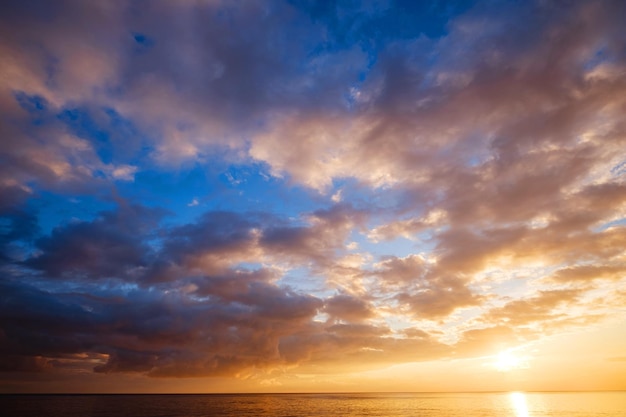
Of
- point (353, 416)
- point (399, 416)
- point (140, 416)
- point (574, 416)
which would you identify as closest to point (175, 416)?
point (140, 416)

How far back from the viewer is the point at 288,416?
151000 millimetres

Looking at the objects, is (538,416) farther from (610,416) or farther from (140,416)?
(140,416)

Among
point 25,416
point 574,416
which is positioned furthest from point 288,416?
point 574,416

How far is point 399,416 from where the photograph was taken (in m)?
156

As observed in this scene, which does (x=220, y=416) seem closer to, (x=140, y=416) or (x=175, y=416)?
(x=175, y=416)

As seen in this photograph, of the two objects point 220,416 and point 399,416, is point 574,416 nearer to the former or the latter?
point 399,416

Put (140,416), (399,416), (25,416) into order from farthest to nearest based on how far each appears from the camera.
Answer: (399,416)
(140,416)
(25,416)

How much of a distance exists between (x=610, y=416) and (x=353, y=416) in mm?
106817

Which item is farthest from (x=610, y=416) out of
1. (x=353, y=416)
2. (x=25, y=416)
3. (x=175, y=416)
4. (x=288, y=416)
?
(x=25, y=416)

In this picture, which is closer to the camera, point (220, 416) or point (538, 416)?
point (220, 416)

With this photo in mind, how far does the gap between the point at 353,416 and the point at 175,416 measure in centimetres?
7308

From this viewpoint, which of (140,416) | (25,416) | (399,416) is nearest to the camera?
(25,416)

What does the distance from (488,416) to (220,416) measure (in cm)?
11498

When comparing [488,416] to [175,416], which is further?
[488,416]
